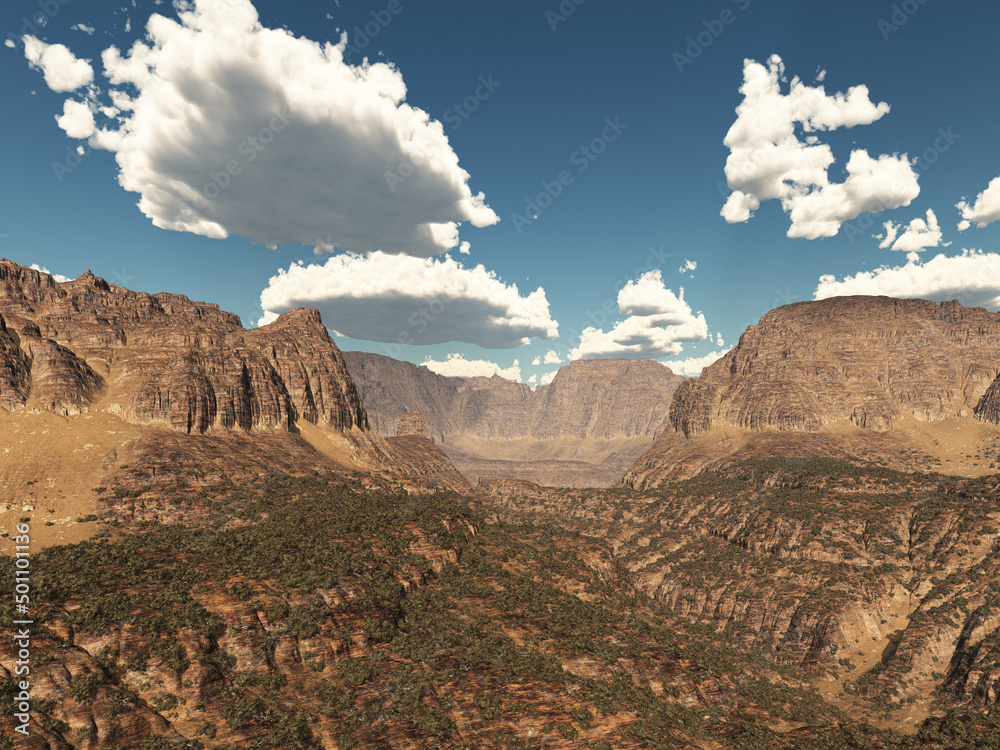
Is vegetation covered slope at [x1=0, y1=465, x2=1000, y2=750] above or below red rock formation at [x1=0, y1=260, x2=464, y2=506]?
below

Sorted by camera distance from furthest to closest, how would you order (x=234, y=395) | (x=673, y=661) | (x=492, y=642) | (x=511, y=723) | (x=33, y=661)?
(x=234, y=395) → (x=673, y=661) → (x=492, y=642) → (x=511, y=723) → (x=33, y=661)

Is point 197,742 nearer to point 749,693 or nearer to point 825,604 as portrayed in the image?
point 749,693

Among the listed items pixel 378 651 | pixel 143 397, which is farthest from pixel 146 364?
pixel 378 651

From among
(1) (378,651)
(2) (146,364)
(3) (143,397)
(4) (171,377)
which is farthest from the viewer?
(2) (146,364)

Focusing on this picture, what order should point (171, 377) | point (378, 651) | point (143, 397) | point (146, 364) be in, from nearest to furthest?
point (378, 651) < point (143, 397) < point (171, 377) < point (146, 364)

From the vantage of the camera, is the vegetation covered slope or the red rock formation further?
the red rock formation

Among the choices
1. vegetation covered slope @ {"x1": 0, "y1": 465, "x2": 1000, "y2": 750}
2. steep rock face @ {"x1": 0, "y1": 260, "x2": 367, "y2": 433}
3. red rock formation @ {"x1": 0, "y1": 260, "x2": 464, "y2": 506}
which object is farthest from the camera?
steep rock face @ {"x1": 0, "y1": 260, "x2": 367, "y2": 433}

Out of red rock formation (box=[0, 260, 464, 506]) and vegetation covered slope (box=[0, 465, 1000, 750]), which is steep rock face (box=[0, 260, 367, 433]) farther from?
vegetation covered slope (box=[0, 465, 1000, 750])

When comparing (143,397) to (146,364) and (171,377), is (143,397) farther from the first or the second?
(146,364)

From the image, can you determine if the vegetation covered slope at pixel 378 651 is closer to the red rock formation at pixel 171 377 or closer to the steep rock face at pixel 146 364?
the red rock formation at pixel 171 377

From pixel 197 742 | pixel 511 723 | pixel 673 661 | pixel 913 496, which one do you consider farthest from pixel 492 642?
pixel 913 496

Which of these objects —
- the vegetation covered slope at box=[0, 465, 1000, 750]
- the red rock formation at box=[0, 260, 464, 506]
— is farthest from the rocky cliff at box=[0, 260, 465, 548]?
the vegetation covered slope at box=[0, 465, 1000, 750]
